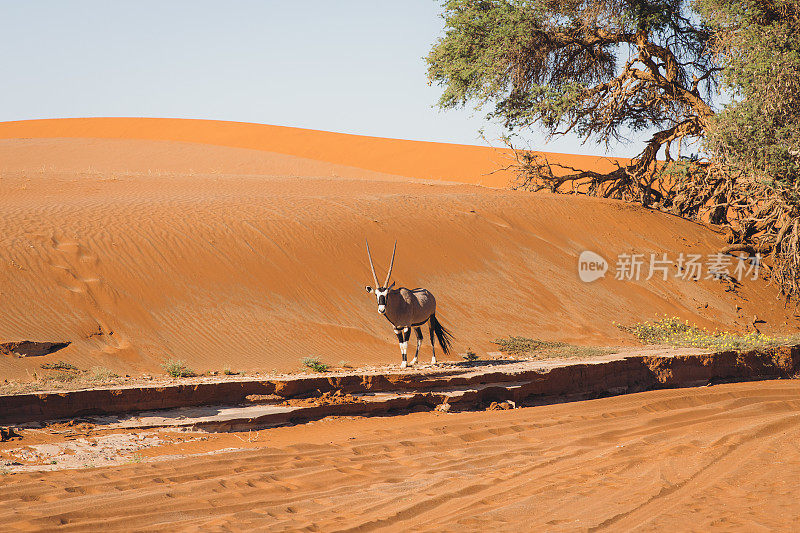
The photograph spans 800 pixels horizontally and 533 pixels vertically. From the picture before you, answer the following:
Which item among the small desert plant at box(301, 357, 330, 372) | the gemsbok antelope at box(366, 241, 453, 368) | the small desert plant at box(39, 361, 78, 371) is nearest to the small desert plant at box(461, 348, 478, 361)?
the gemsbok antelope at box(366, 241, 453, 368)

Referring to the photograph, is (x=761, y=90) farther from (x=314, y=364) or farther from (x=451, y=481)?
(x=451, y=481)

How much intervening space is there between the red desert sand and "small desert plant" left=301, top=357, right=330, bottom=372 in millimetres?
948

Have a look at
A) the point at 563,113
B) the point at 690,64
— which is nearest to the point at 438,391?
the point at 563,113

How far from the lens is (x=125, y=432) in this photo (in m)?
7.93

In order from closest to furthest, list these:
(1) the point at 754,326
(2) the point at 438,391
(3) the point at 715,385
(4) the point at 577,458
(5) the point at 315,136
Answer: (4) the point at 577,458
(2) the point at 438,391
(3) the point at 715,385
(1) the point at 754,326
(5) the point at 315,136

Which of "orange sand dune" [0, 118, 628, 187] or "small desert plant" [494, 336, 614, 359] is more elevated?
"orange sand dune" [0, 118, 628, 187]

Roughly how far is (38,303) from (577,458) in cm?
1090

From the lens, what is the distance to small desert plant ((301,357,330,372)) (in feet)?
41.1

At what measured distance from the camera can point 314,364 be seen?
12.6 m

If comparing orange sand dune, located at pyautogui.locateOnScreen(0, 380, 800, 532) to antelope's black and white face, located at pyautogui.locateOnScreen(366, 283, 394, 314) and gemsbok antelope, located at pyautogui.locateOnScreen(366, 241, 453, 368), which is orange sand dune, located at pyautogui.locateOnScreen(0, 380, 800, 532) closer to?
antelope's black and white face, located at pyautogui.locateOnScreen(366, 283, 394, 314)

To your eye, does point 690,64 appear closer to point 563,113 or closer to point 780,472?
point 563,113

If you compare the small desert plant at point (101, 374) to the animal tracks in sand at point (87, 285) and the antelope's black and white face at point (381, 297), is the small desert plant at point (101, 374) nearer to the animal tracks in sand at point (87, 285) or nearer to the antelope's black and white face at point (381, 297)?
the animal tracks in sand at point (87, 285)

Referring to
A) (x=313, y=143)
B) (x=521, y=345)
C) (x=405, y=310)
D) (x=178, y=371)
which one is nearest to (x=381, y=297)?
(x=405, y=310)

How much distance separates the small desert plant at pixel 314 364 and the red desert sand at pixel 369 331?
948mm
